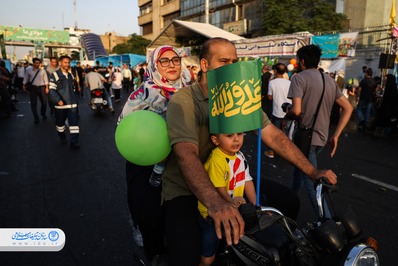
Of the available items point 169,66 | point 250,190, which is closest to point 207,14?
point 169,66

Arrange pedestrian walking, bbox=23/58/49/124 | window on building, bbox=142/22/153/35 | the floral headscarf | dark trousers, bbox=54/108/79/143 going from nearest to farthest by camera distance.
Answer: the floral headscarf → dark trousers, bbox=54/108/79/143 → pedestrian walking, bbox=23/58/49/124 → window on building, bbox=142/22/153/35

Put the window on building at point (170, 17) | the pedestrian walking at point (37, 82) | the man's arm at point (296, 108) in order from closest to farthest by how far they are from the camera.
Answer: the man's arm at point (296, 108), the pedestrian walking at point (37, 82), the window on building at point (170, 17)

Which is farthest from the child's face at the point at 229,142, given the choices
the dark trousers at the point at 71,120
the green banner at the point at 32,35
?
the green banner at the point at 32,35

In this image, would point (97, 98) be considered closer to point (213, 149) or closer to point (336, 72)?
point (336, 72)

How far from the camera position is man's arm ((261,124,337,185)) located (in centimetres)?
221

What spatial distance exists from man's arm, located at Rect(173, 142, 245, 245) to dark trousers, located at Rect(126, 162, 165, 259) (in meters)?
0.53

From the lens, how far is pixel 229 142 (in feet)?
6.41

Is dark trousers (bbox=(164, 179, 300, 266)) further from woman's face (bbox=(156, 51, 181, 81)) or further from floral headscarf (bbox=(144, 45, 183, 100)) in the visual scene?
woman's face (bbox=(156, 51, 181, 81))

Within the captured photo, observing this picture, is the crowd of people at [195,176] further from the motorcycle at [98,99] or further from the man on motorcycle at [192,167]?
the motorcycle at [98,99]

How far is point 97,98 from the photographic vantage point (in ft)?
40.8

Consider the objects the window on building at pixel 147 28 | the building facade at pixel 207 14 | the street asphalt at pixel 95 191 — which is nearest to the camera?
the street asphalt at pixel 95 191

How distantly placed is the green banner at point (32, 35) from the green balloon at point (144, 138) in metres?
A: 57.2

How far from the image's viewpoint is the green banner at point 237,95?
1.68m

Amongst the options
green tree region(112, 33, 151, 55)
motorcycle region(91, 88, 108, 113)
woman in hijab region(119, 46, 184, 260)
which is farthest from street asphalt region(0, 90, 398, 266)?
green tree region(112, 33, 151, 55)
